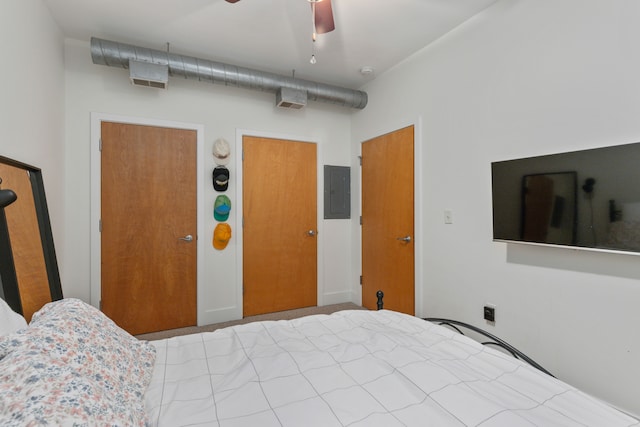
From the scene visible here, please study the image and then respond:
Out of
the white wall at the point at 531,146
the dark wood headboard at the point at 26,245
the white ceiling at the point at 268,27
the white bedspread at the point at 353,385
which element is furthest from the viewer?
the white ceiling at the point at 268,27

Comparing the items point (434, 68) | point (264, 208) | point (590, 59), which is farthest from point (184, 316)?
point (590, 59)

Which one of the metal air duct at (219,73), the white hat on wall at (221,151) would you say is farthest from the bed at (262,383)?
the metal air duct at (219,73)

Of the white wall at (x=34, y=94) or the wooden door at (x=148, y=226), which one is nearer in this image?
the white wall at (x=34, y=94)

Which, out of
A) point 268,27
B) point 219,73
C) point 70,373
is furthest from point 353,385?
point 219,73

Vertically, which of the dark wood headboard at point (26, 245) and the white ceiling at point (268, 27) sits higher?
the white ceiling at point (268, 27)

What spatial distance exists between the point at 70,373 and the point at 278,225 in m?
2.78

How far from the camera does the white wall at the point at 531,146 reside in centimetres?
162

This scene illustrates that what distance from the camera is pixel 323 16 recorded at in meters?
1.89

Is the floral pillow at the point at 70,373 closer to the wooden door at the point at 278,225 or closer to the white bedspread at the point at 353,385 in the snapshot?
the white bedspread at the point at 353,385

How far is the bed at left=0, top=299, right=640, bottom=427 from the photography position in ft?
2.52

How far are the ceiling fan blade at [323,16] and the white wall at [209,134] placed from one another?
5.29 feet

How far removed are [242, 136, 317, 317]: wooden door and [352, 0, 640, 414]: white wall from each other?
4.58ft

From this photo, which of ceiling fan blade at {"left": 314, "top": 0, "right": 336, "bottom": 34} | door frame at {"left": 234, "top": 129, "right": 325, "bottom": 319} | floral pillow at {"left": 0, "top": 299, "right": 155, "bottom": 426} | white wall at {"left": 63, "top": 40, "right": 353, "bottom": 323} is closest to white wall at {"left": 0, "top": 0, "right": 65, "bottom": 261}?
white wall at {"left": 63, "top": 40, "right": 353, "bottom": 323}

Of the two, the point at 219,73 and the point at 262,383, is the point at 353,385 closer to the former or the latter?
the point at 262,383
